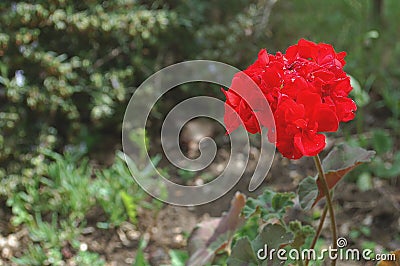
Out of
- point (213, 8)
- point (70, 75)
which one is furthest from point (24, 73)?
point (213, 8)

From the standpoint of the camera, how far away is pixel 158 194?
93.4 inches

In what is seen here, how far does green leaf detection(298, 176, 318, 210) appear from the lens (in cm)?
135

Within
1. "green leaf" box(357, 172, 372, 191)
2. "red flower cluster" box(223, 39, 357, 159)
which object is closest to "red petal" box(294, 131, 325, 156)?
"red flower cluster" box(223, 39, 357, 159)

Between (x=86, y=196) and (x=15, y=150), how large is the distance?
1.25 feet

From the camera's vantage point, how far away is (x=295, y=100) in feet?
3.73

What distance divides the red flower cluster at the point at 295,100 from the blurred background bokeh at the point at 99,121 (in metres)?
0.81

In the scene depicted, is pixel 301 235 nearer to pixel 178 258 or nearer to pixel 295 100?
pixel 295 100

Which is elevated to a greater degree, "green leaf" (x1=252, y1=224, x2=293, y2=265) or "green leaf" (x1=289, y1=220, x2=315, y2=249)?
"green leaf" (x1=289, y1=220, x2=315, y2=249)

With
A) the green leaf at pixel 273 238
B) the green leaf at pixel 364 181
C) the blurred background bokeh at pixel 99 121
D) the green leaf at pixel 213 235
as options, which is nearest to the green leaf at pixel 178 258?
the blurred background bokeh at pixel 99 121

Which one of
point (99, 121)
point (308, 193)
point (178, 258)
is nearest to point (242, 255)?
point (308, 193)

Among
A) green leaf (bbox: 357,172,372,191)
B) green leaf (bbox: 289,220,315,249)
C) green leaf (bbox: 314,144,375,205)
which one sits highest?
green leaf (bbox: 357,172,372,191)

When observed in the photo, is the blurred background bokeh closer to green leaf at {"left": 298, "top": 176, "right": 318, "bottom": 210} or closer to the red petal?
green leaf at {"left": 298, "top": 176, "right": 318, "bottom": 210}

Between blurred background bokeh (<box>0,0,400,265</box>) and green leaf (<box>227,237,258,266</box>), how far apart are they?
523mm

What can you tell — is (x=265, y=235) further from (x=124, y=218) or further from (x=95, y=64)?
(x=95, y=64)
